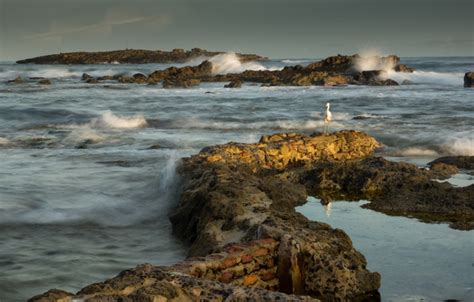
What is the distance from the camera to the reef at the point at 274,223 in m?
4.87

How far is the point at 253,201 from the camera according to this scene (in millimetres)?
8078

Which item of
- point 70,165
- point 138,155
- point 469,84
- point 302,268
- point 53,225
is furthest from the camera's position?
point 469,84

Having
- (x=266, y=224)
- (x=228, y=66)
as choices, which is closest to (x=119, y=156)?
(x=266, y=224)

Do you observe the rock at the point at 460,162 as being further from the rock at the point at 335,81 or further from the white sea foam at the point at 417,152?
the rock at the point at 335,81

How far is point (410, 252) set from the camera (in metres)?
7.61

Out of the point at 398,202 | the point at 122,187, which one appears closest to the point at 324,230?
the point at 398,202

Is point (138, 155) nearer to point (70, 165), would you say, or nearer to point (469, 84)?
point (70, 165)

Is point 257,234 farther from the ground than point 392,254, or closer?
farther from the ground

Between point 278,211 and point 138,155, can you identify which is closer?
point 278,211

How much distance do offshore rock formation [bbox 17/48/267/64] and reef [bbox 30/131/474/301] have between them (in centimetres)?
11934

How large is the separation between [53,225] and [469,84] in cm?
4461

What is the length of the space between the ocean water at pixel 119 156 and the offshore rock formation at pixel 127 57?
99.7m

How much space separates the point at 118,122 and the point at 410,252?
1827 cm

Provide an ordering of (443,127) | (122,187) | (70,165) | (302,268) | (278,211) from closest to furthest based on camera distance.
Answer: (302,268) < (278,211) < (122,187) < (70,165) < (443,127)
